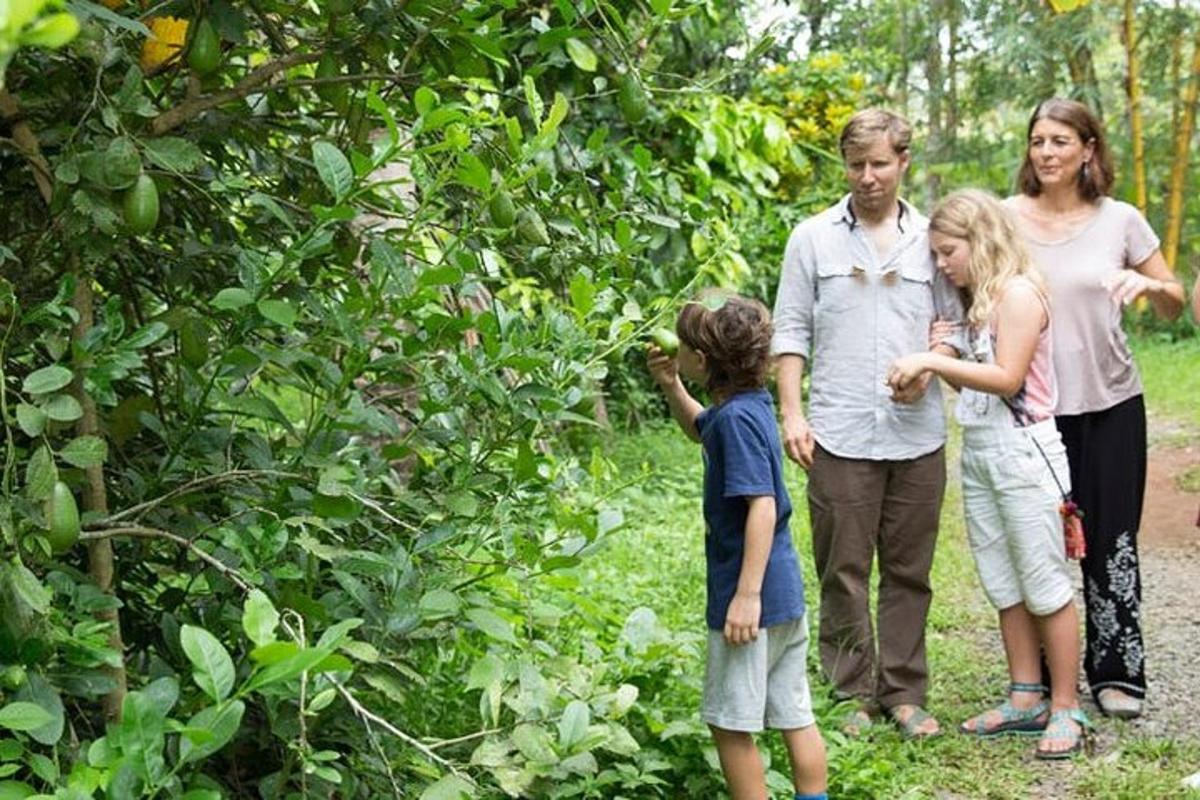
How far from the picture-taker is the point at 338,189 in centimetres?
186

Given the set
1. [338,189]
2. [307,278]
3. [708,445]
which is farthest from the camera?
[708,445]

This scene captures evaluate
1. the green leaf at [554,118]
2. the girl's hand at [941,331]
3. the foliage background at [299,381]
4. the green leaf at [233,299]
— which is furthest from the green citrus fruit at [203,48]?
the girl's hand at [941,331]

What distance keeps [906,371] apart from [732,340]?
92 cm

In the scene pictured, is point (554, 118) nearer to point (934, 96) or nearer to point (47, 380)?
point (47, 380)

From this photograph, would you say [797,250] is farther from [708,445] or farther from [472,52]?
[472,52]

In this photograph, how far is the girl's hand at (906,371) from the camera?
13.1ft

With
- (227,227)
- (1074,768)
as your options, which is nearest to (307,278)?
(227,227)

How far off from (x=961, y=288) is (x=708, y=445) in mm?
1217

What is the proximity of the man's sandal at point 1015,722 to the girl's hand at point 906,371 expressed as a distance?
3.19 ft

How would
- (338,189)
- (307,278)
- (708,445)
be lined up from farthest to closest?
1. (708,445)
2. (307,278)
3. (338,189)

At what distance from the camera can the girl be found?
4.00 m

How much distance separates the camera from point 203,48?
6.44ft

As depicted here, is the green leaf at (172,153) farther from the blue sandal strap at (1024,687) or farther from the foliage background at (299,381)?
the blue sandal strap at (1024,687)

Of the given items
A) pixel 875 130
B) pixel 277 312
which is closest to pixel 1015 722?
pixel 875 130
